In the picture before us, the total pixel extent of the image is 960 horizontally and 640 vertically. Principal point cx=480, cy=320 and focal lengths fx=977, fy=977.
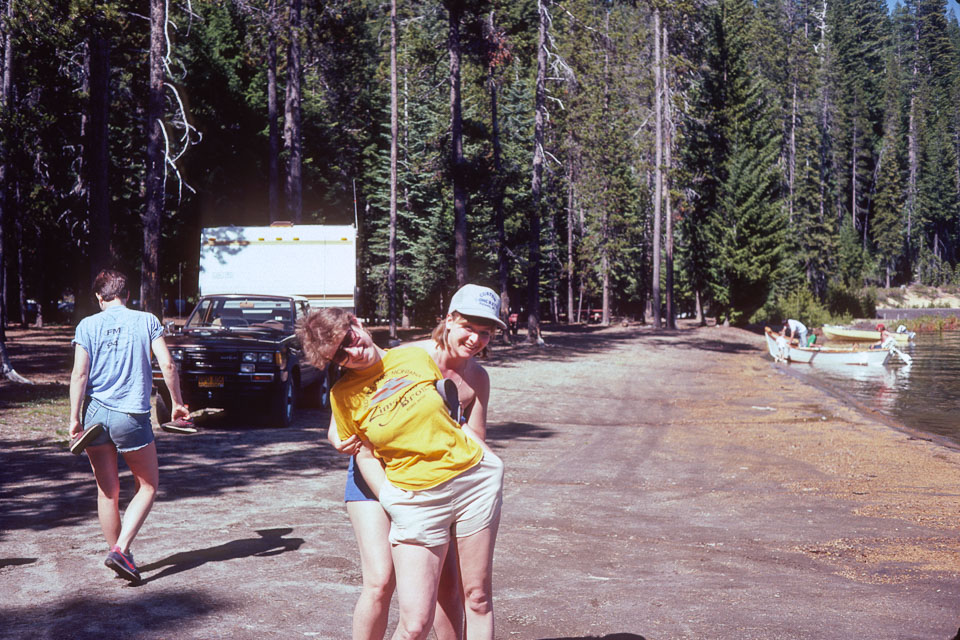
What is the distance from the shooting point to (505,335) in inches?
1405

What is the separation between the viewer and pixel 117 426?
6.36 metres

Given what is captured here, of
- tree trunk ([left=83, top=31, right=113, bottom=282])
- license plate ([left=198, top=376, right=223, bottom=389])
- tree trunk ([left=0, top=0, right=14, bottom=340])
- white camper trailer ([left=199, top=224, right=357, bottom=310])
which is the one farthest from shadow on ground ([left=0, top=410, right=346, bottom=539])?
tree trunk ([left=83, top=31, right=113, bottom=282])

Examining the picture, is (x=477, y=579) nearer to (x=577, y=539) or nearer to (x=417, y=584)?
(x=417, y=584)

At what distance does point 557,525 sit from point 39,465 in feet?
20.3

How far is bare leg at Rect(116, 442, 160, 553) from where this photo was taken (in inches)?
253

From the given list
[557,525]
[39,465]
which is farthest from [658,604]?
[39,465]

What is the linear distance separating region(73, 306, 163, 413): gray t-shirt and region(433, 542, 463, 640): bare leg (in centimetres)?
306

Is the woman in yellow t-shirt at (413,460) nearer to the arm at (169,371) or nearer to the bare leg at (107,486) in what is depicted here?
the arm at (169,371)

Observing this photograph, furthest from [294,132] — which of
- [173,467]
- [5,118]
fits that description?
[173,467]

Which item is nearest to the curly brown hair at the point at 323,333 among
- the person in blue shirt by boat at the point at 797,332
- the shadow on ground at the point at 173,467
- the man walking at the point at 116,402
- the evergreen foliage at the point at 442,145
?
the man walking at the point at 116,402

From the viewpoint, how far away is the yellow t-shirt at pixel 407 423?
12.8 ft

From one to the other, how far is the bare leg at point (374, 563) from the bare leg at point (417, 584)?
0.59 feet

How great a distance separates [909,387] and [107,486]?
86.5 feet

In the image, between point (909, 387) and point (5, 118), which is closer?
point (5, 118)
